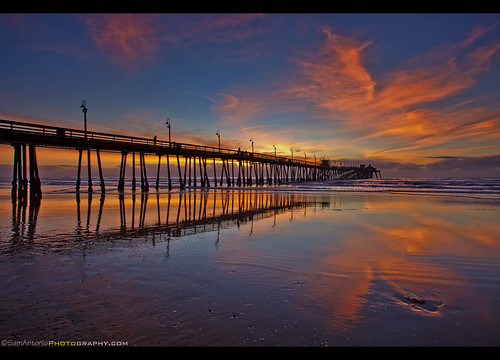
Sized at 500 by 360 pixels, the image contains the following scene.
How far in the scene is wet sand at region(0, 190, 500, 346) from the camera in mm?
2441

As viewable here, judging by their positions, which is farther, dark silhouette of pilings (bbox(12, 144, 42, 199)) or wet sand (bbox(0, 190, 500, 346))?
dark silhouette of pilings (bbox(12, 144, 42, 199))

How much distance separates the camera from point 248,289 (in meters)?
3.47

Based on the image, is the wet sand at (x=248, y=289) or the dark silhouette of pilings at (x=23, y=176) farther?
the dark silhouette of pilings at (x=23, y=176)

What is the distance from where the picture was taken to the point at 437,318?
2.78 m

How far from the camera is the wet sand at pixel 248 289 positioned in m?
2.44

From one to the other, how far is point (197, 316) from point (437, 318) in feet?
8.14

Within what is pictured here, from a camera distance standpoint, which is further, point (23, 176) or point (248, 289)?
point (23, 176)

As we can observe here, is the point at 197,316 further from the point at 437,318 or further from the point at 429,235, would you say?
the point at 429,235
